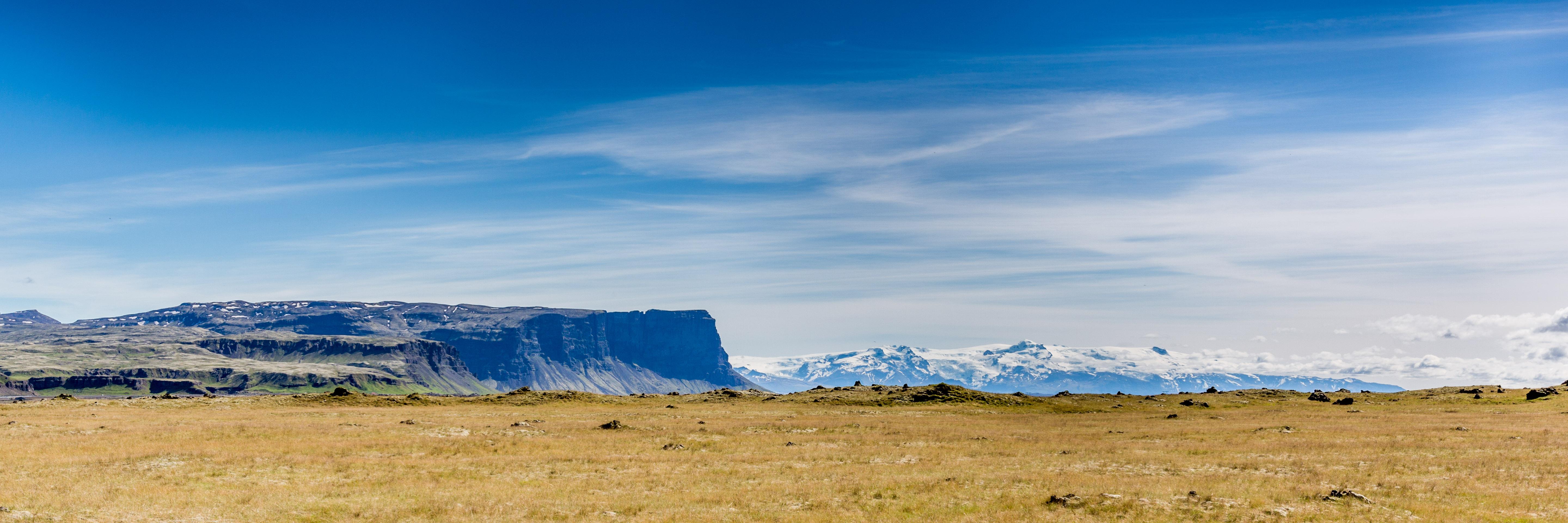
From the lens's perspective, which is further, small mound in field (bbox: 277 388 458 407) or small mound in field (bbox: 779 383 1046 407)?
small mound in field (bbox: 779 383 1046 407)

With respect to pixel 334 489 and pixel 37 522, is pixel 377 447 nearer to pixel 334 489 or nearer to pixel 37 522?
pixel 334 489

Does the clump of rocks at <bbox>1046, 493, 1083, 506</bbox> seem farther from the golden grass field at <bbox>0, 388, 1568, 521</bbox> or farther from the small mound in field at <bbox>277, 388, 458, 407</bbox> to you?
the small mound in field at <bbox>277, 388, 458, 407</bbox>

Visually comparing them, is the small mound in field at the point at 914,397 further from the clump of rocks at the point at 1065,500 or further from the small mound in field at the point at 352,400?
the clump of rocks at the point at 1065,500

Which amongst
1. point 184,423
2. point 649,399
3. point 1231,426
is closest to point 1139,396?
point 1231,426

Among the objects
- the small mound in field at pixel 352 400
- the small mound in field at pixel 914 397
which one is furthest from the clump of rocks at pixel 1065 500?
the small mound in field at pixel 352 400

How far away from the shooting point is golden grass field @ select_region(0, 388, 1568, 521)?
31562mm

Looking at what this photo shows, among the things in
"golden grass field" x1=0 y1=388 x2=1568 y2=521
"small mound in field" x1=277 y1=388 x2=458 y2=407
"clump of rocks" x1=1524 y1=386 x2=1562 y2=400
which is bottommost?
"small mound in field" x1=277 y1=388 x2=458 y2=407

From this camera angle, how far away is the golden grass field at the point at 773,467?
104 ft

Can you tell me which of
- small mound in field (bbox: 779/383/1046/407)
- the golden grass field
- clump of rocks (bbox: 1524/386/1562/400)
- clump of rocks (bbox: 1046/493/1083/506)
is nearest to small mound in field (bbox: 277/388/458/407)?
the golden grass field

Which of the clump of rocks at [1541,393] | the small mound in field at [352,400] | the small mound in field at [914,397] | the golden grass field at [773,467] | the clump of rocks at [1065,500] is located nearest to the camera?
the golden grass field at [773,467]

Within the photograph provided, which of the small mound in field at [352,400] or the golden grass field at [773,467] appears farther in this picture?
the small mound in field at [352,400]

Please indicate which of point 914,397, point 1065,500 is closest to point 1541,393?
point 914,397

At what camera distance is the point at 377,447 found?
51375mm

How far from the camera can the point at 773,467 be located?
4544 centimetres
